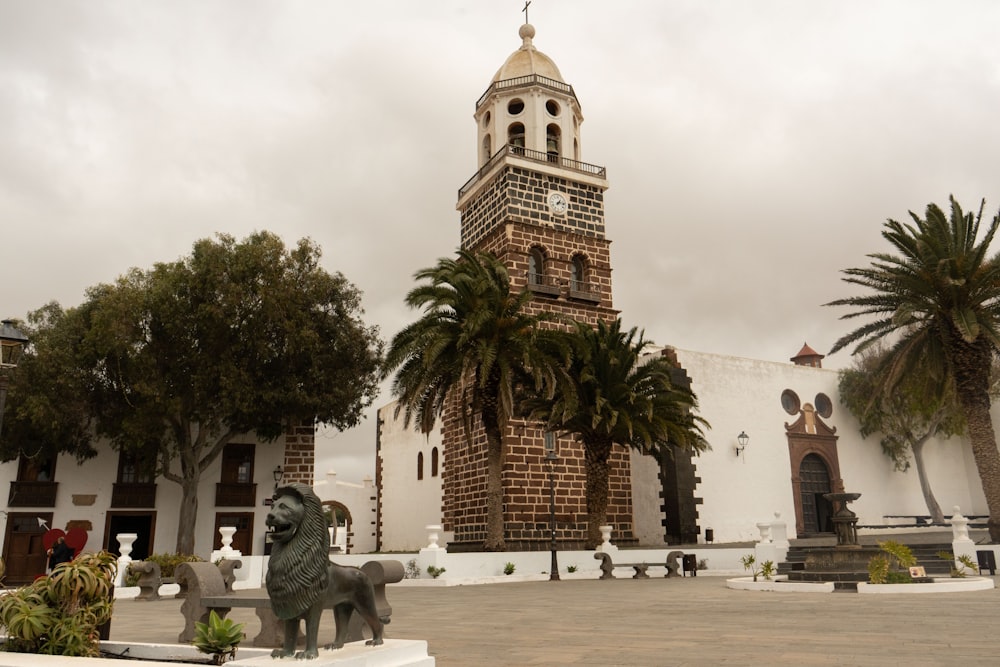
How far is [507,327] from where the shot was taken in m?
19.2

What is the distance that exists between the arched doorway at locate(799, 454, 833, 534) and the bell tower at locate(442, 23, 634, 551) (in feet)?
28.9

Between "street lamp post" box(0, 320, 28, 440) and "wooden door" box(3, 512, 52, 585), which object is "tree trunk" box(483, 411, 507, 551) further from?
"wooden door" box(3, 512, 52, 585)

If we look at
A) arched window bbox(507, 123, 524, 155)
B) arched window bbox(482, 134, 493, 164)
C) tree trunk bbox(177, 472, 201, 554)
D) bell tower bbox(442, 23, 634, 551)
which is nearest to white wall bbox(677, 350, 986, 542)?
bell tower bbox(442, 23, 634, 551)

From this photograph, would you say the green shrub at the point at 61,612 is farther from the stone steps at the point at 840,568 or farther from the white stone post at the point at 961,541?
the white stone post at the point at 961,541

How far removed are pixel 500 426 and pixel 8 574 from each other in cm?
1504

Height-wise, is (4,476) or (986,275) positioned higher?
(986,275)

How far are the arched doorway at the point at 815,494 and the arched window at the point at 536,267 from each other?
1305 centimetres

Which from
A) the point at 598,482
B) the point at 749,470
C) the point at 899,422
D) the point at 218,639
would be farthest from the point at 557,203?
the point at 218,639

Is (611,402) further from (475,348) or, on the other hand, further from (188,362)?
(188,362)

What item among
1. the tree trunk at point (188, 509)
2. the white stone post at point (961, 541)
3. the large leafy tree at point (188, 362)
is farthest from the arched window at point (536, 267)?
the white stone post at point (961, 541)

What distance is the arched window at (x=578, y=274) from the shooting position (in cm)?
2592

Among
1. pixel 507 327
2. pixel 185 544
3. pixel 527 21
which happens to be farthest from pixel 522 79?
pixel 185 544

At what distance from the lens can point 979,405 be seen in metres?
19.6

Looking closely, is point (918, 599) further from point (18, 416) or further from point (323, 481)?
point (323, 481)
